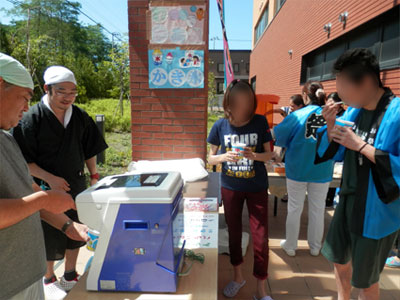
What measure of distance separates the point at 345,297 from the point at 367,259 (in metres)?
0.52

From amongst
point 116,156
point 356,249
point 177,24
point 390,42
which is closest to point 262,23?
point 390,42

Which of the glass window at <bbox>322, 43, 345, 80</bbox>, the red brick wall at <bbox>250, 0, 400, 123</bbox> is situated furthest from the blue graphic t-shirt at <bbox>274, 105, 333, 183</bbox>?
the glass window at <bbox>322, 43, 345, 80</bbox>

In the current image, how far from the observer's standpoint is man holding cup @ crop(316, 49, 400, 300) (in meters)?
1.58

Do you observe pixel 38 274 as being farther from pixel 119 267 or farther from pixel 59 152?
pixel 59 152

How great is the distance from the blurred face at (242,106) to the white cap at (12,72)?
148cm

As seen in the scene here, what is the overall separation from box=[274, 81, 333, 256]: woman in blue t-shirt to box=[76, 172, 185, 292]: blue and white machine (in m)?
1.99

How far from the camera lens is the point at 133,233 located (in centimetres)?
136

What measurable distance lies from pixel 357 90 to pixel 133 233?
1.53 m

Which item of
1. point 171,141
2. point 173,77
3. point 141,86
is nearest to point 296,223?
point 171,141

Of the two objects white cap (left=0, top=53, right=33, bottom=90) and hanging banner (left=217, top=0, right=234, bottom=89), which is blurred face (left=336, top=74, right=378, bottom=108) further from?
white cap (left=0, top=53, right=33, bottom=90)

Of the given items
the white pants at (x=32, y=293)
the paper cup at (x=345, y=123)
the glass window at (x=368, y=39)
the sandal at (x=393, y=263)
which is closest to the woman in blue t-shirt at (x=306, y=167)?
the sandal at (x=393, y=263)

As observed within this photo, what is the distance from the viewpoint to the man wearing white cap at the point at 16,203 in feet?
3.52

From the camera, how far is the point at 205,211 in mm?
2373

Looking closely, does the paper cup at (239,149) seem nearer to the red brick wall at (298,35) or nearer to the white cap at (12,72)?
the white cap at (12,72)
